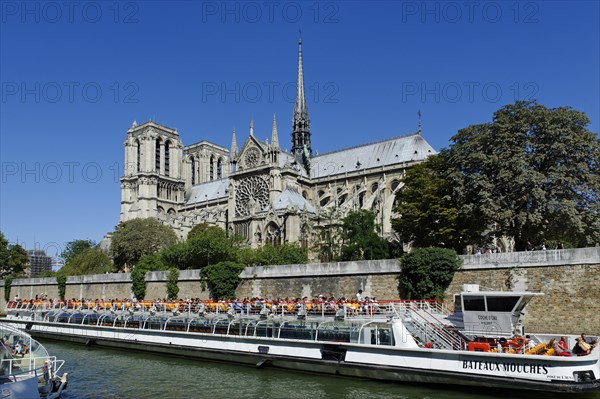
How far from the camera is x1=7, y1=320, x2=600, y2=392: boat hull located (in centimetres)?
1786

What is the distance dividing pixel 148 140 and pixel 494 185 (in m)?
83.6

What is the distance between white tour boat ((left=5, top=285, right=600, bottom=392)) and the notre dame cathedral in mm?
30007

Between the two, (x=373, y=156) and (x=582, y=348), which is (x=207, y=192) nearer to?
(x=373, y=156)

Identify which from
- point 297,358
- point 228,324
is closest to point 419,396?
point 297,358

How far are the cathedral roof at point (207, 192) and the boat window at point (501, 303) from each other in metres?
80.0

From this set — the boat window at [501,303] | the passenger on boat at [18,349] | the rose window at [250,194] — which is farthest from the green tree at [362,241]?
the passenger on boat at [18,349]

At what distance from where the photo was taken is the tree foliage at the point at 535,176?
102ft

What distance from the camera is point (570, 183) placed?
30.9m

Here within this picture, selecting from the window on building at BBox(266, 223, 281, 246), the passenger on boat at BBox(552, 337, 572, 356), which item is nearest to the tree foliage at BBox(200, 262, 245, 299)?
the window on building at BBox(266, 223, 281, 246)

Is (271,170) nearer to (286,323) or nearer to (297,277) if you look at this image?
(297,277)

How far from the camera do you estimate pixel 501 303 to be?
67.9 feet

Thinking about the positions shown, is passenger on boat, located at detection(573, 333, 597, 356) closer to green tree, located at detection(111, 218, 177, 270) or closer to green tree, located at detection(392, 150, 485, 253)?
green tree, located at detection(392, 150, 485, 253)

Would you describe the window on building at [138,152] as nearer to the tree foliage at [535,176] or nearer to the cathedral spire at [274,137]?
the cathedral spire at [274,137]

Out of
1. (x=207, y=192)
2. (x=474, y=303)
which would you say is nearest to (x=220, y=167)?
(x=207, y=192)
